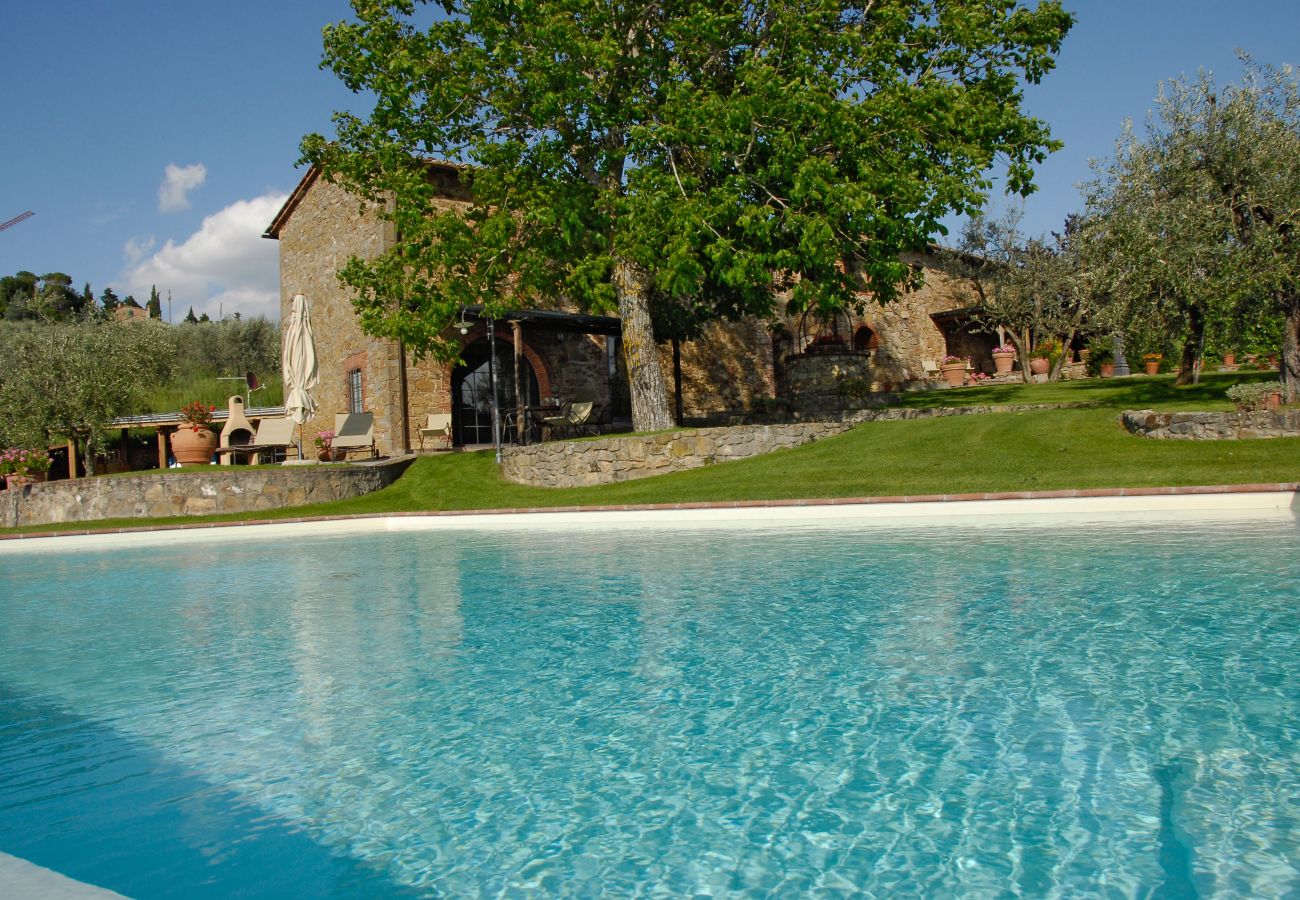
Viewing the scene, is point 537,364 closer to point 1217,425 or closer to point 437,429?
point 437,429

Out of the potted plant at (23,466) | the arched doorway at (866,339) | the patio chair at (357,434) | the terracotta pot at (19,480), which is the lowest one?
the terracotta pot at (19,480)

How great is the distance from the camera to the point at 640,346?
18.3 meters

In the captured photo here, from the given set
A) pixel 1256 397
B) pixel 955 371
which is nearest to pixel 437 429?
pixel 1256 397

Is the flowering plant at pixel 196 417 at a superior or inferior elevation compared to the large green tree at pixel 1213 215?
inferior

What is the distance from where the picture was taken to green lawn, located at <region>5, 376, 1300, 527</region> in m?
12.7

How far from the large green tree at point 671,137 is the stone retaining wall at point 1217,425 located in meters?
4.99

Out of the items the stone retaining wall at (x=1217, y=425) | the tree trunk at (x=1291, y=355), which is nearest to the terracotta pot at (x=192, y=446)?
the stone retaining wall at (x=1217, y=425)

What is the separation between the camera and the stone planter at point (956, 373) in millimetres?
31734

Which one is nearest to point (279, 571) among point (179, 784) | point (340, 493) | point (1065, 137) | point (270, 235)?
point (179, 784)

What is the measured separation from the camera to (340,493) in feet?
59.7

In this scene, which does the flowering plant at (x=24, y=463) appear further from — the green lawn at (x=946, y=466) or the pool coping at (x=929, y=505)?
the pool coping at (x=929, y=505)

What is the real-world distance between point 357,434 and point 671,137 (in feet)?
36.0

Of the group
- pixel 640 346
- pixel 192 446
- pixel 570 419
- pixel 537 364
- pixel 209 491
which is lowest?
pixel 209 491

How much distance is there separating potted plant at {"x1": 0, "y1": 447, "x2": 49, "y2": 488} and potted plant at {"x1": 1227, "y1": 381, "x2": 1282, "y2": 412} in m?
25.0
